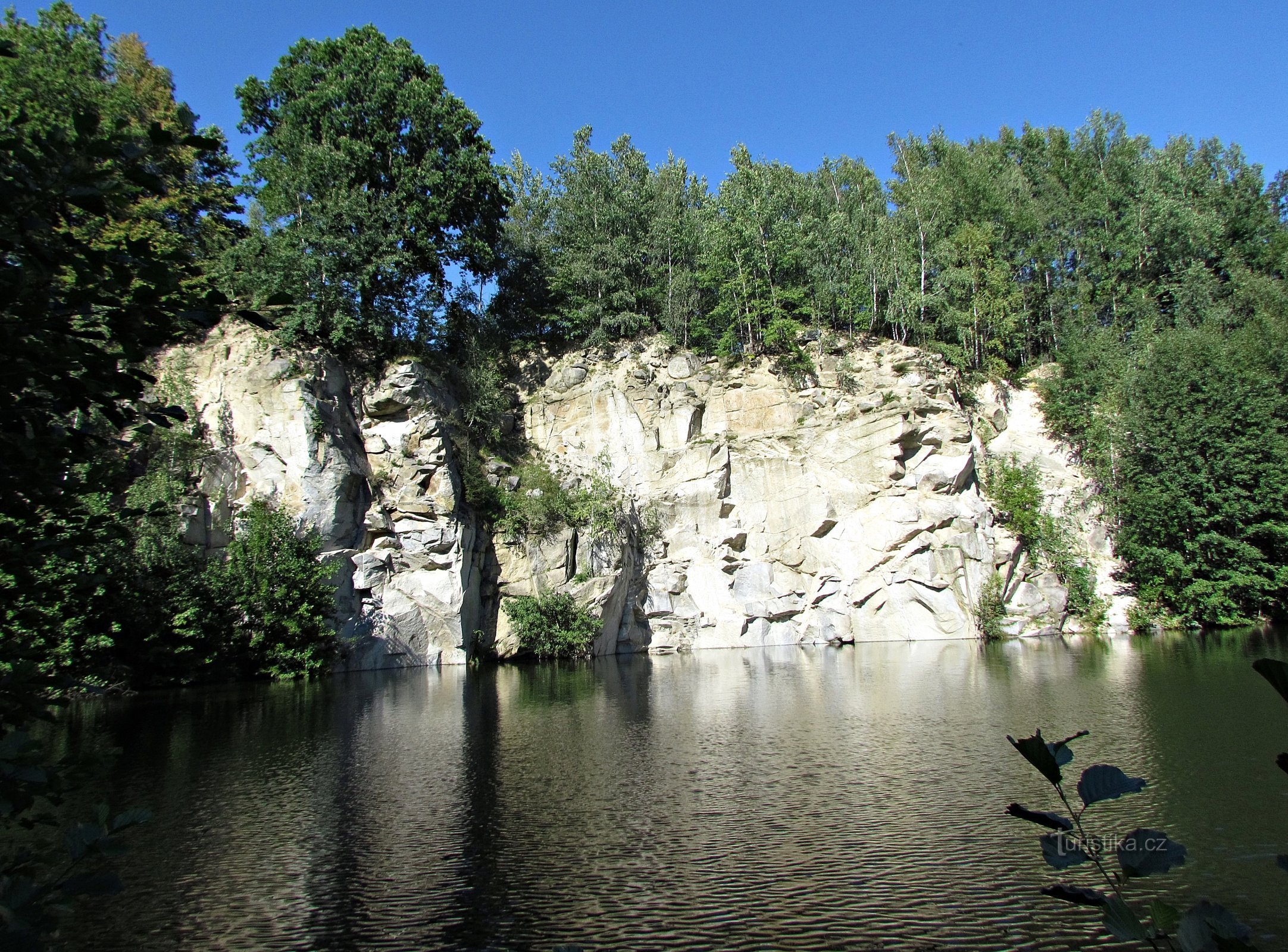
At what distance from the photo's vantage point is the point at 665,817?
36.2ft

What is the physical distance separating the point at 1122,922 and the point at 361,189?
1535 inches

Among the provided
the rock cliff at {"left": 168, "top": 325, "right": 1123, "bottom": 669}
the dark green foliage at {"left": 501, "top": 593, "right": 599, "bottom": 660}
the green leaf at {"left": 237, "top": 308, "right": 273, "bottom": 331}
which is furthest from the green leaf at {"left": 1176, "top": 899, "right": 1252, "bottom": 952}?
the dark green foliage at {"left": 501, "top": 593, "right": 599, "bottom": 660}

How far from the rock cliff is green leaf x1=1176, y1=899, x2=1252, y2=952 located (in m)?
31.5

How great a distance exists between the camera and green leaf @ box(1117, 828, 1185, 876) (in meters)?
2.19

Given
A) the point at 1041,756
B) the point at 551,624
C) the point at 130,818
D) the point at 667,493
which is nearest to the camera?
the point at 1041,756

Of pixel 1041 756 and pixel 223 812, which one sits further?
pixel 223 812

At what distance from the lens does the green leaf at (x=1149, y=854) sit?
7.17 feet

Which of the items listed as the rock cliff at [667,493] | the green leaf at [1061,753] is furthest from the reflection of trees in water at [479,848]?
the rock cliff at [667,493]

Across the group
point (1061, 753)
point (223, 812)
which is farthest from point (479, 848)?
point (1061, 753)

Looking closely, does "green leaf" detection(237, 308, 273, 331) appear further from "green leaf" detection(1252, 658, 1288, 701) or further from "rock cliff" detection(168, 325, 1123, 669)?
"rock cliff" detection(168, 325, 1123, 669)

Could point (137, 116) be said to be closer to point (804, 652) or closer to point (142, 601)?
point (142, 601)

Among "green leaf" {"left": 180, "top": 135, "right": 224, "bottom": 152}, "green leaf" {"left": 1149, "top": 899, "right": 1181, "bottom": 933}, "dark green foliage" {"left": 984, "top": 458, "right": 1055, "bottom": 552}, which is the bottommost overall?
"green leaf" {"left": 1149, "top": 899, "right": 1181, "bottom": 933}

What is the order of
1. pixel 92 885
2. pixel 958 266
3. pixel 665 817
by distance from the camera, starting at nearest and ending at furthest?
pixel 92 885, pixel 665 817, pixel 958 266

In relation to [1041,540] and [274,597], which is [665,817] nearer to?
[274,597]
